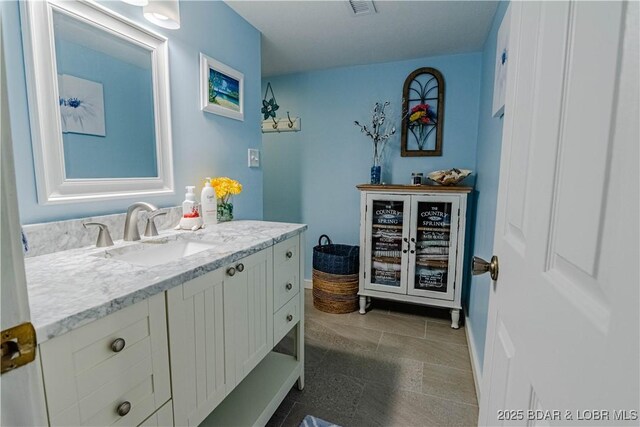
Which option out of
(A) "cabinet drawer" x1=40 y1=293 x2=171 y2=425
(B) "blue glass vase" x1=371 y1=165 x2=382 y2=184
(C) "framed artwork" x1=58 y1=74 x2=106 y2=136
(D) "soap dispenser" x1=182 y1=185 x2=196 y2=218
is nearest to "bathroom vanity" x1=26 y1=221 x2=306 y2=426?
(A) "cabinet drawer" x1=40 y1=293 x2=171 y2=425

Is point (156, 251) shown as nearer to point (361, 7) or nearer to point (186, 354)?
point (186, 354)

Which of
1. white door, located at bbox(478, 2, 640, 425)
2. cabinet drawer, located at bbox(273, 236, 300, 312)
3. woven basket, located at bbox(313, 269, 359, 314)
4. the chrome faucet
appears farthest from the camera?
woven basket, located at bbox(313, 269, 359, 314)

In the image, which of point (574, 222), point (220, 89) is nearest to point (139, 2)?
point (220, 89)

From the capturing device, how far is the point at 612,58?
34 cm

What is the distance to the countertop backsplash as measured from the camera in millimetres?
977

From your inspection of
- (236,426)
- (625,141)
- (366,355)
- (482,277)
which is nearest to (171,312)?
(236,426)

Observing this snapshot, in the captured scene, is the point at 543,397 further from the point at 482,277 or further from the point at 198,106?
the point at 198,106

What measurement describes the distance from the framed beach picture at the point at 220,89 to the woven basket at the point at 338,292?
1460 mm

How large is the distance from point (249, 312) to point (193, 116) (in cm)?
106

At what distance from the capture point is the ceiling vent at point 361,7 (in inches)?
70.0

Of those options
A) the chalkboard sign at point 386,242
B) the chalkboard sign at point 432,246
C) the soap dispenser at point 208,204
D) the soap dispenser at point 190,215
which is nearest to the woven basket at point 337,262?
the chalkboard sign at point 386,242

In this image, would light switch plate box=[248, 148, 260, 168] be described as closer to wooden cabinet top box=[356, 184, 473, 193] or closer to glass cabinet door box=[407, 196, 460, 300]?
wooden cabinet top box=[356, 184, 473, 193]

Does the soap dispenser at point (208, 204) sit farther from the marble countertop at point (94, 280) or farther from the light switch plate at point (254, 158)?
the light switch plate at point (254, 158)

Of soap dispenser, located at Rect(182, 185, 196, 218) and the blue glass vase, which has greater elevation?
the blue glass vase
